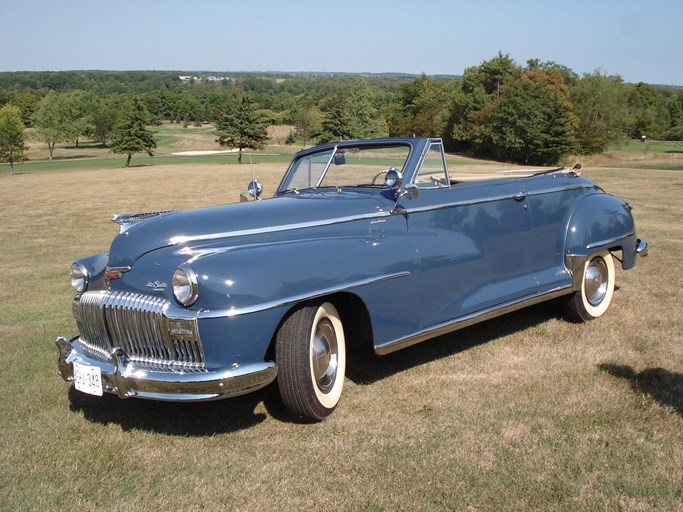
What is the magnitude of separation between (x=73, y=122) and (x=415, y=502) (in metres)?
85.8

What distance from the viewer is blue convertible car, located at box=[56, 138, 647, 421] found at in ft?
12.5

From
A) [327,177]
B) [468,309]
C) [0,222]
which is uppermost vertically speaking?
[327,177]

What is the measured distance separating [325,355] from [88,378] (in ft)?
4.82

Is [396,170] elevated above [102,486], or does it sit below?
above

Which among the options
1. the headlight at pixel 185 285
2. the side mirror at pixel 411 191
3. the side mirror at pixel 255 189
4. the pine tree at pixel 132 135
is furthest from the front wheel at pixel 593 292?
the pine tree at pixel 132 135

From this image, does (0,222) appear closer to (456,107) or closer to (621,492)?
(621,492)

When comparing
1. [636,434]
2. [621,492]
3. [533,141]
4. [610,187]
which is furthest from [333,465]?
[533,141]

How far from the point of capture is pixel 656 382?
474 cm

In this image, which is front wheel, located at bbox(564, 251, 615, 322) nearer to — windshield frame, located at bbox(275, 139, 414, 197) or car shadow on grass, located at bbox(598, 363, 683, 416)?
car shadow on grass, located at bbox(598, 363, 683, 416)

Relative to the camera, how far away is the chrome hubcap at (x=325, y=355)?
430 cm

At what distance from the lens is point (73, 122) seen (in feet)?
265

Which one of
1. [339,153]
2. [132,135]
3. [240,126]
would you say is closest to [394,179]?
[339,153]

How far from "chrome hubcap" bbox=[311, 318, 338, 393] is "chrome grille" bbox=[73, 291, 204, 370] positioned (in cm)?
82

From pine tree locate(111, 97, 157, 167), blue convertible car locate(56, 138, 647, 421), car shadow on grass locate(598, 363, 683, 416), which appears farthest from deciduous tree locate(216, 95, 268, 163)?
car shadow on grass locate(598, 363, 683, 416)
